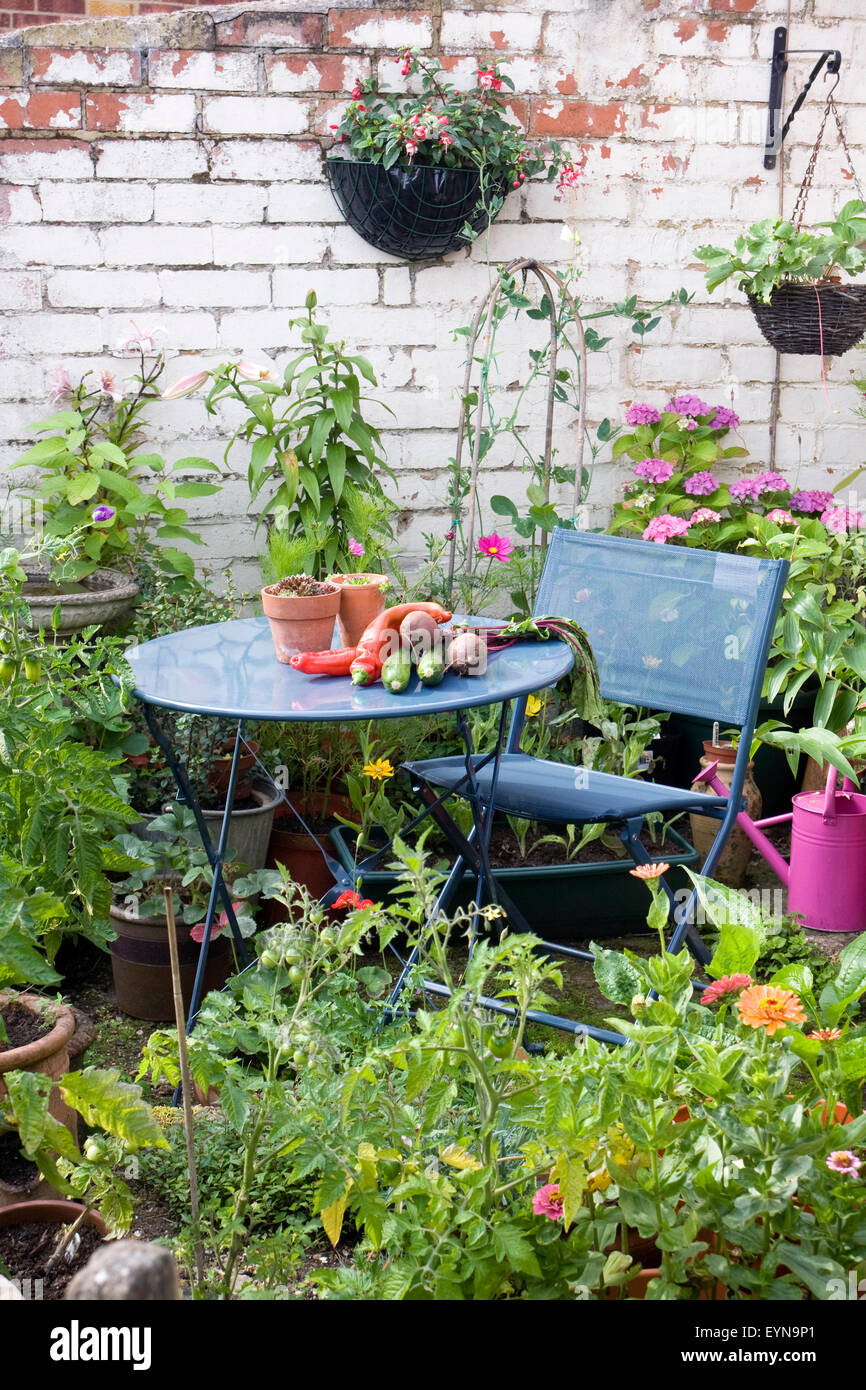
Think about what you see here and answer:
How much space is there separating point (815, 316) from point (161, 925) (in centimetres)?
231

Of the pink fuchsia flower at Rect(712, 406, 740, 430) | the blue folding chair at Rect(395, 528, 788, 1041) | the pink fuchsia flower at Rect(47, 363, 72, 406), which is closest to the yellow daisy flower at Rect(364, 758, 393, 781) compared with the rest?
the blue folding chair at Rect(395, 528, 788, 1041)

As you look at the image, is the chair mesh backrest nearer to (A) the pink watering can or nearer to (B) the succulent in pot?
(A) the pink watering can

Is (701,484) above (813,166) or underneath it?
underneath

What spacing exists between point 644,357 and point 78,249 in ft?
5.51

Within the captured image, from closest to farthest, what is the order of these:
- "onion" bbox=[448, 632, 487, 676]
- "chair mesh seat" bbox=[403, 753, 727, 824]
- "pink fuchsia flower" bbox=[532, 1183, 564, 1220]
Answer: "pink fuchsia flower" bbox=[532, 1183, 564, 1220] → "onion" bbox=[448, 632, 487, 676] → "chair mesh seat" bbox=[403, 753, 727, 824]

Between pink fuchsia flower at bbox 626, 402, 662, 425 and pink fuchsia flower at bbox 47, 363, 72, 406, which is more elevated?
pink fuchsia flower at bbox 47, 363, 72, 406

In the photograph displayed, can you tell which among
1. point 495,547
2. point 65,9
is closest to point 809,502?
point 495,547

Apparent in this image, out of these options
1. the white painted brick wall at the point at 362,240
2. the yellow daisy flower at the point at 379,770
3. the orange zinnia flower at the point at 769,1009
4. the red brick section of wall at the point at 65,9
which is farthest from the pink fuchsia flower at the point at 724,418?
the orange zinnia flower at the point at 769,1009

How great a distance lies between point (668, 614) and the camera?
8.82ft

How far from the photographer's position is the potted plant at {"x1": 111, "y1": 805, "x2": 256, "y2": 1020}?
2598 mm

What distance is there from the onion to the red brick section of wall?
3568mm

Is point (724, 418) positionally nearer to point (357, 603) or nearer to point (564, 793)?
point (564, 793)

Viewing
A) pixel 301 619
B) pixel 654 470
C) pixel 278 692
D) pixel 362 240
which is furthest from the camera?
pixel 654 470
